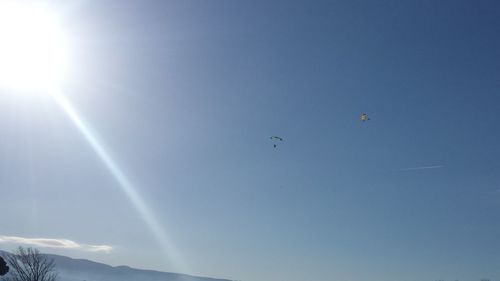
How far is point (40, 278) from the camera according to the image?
73.2 metres

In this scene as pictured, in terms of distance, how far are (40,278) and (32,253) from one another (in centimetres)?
408

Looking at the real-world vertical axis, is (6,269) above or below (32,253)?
below

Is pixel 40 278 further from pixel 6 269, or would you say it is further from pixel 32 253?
pixel 6 269

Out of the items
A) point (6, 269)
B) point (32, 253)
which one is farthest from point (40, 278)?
point (6, 269)

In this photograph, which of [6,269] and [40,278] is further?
[40,278]

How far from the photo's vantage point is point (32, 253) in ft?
238

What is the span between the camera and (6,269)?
46.2m

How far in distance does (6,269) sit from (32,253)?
28431 mm

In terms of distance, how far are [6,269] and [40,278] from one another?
1166 inches

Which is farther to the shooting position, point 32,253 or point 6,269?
point 32,253
